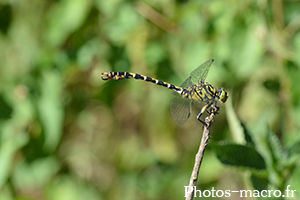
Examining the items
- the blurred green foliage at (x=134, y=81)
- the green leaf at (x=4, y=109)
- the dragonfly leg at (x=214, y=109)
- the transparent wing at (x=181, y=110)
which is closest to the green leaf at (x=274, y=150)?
the blurred green foliage at (x=134, y=81)

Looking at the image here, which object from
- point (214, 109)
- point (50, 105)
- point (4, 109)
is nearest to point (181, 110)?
point (214, 109)

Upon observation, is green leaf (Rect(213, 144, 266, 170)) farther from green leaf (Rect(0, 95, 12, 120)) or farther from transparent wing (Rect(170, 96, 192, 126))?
green leaf (Rect(0, 95, 12, 120))

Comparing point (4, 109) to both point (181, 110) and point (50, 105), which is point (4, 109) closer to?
point (50, 105)

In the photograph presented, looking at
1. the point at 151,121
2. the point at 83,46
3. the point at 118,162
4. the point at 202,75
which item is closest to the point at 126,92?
the point at 151,121

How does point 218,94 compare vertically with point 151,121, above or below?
below

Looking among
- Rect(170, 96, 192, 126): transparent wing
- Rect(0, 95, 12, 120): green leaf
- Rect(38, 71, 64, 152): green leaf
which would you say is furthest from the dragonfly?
Rect(0, 95, 12, 120): green leaf

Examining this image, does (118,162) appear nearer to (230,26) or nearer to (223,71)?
(223,71)
